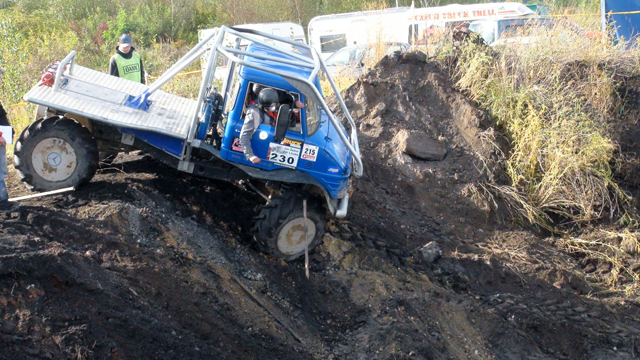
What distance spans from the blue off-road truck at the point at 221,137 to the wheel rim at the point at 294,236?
0.01 m

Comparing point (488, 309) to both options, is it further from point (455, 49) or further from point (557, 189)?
point (455, 49)

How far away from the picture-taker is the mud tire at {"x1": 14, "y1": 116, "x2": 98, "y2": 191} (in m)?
5.70

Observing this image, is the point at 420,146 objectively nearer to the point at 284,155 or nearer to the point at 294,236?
the point at 294,236

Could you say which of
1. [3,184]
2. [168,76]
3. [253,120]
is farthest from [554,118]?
[3,184]

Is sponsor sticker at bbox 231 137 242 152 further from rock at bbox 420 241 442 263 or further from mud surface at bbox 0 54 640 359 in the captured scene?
rock at bbox 420 241 442 263

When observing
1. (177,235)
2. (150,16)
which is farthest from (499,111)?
(150,16)

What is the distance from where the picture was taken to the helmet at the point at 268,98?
5688 mm

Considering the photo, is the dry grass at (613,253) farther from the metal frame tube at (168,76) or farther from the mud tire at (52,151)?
the mud tire at (52,151)

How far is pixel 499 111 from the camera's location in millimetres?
9289

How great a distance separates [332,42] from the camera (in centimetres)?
1608

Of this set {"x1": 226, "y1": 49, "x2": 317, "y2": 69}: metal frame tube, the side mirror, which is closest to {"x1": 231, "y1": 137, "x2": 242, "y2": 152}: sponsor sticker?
the side mirror

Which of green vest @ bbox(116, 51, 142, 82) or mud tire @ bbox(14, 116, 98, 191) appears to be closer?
mud tire @ bbox(14, 116, 98, 191)

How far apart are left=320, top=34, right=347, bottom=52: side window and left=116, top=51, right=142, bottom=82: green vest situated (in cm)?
853

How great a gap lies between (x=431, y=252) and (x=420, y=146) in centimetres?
243
